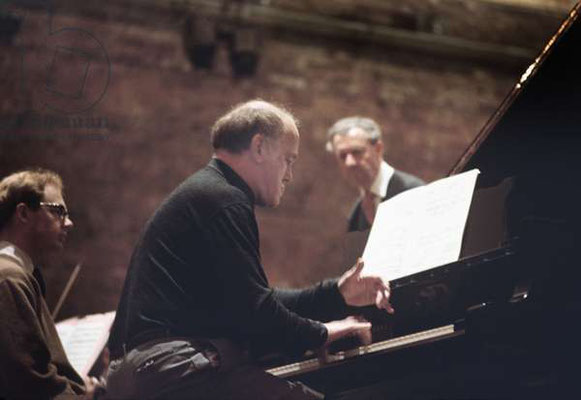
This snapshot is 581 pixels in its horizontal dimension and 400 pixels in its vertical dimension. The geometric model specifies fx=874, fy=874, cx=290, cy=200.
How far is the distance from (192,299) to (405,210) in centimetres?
99

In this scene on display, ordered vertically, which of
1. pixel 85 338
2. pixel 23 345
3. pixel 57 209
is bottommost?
pixel 85 338

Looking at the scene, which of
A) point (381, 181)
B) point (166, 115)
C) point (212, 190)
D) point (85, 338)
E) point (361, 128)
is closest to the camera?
point (212, 190)

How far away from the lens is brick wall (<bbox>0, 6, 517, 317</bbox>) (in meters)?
7.29

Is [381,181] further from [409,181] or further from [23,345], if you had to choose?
[23,345]

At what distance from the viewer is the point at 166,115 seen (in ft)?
25.0

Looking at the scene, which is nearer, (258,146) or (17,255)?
(258,146)

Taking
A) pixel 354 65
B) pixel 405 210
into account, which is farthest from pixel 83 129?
pixel 405 210

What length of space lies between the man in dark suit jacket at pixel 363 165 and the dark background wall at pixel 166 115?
2210 mm

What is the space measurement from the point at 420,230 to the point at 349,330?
51 centimetres

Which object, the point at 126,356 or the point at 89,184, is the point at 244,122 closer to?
the point at 126,356

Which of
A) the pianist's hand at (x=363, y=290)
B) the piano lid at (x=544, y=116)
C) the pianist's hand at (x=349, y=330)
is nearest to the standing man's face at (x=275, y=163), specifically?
the pianist's hand at (x=363, y=290)

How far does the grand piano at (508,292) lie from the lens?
9.00ft

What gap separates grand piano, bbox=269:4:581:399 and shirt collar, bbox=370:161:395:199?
1.79m

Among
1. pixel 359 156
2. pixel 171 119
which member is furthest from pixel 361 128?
pixel 171 119
